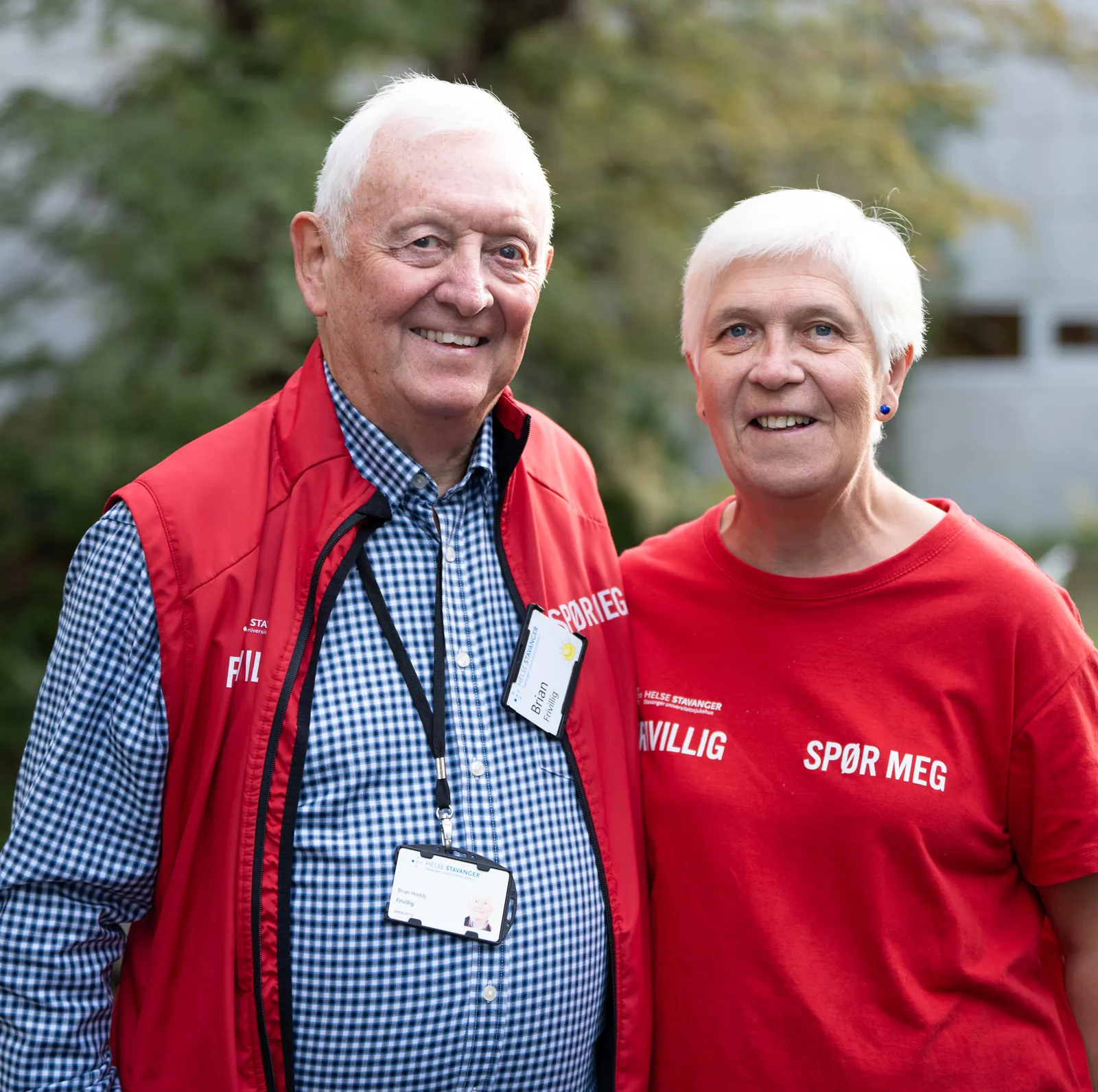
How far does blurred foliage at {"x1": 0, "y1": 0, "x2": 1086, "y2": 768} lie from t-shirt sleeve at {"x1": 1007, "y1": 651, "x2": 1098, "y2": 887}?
3194mm

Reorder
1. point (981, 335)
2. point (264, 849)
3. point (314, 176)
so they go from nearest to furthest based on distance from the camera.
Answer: point (264, 849), point (314, 176), point (981, 335)

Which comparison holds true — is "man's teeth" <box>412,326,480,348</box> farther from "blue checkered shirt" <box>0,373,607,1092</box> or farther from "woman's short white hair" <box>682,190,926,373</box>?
Result: "woman's short white hair" <box>682,190,926,373</box>

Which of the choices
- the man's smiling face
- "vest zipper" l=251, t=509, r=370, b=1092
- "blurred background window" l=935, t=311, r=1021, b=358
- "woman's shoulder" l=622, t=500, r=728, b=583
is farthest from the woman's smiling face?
"blurred background window" l=935, t=311, r=1021, b=358

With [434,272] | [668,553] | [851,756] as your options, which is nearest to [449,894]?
[851,756]

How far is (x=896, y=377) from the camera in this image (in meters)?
2.05

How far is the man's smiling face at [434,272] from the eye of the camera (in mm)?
1829

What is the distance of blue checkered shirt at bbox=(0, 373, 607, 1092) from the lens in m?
1.68

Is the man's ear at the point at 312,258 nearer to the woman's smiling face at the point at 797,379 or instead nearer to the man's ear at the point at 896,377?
the woman's smiling face at the point at 797,379

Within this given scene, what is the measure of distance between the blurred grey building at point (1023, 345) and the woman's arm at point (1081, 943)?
12.0m

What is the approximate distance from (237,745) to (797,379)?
99cm

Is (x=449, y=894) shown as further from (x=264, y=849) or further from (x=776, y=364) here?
(x=776, y=364)

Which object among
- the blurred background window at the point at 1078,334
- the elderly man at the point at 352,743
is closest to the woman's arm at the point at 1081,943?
the elderly man at the point at 352,743

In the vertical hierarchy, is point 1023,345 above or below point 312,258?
above

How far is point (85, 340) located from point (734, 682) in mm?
4004
